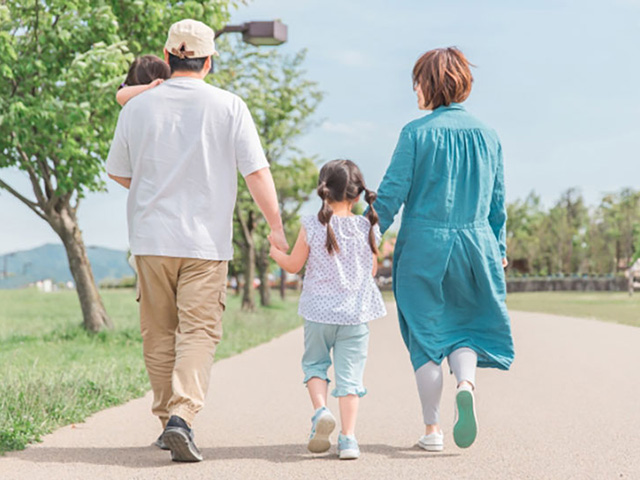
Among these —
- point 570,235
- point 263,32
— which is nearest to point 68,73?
point 263,32

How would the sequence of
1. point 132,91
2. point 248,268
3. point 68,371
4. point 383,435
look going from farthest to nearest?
point 248,268
point 68,371
point 383,435
point 132,91

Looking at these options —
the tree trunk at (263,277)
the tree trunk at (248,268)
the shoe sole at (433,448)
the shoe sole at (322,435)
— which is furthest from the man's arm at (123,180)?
the tree trunk at (263,277)

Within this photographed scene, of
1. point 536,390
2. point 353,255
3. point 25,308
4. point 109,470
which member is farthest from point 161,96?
point 25,308

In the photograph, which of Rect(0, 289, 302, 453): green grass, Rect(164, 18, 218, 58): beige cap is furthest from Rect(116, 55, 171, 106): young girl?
Rect(0, 289, 302, 453): green grass

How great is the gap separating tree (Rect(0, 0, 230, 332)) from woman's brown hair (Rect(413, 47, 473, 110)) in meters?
6.33

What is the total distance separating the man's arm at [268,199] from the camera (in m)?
4.35

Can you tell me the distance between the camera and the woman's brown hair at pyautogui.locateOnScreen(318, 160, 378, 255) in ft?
14.3

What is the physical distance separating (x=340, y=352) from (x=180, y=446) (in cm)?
94

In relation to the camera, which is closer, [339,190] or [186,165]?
[186,165]

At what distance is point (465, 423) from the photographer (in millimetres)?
4082

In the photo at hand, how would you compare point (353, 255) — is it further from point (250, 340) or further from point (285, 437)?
point (250, 340)

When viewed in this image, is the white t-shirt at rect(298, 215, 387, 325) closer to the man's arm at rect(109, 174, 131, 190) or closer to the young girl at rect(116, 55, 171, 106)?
the man's arm at rect(109, 174, 131, 190)

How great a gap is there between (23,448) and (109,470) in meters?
0.78

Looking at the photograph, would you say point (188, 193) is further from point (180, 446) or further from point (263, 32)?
point (263, 32)
